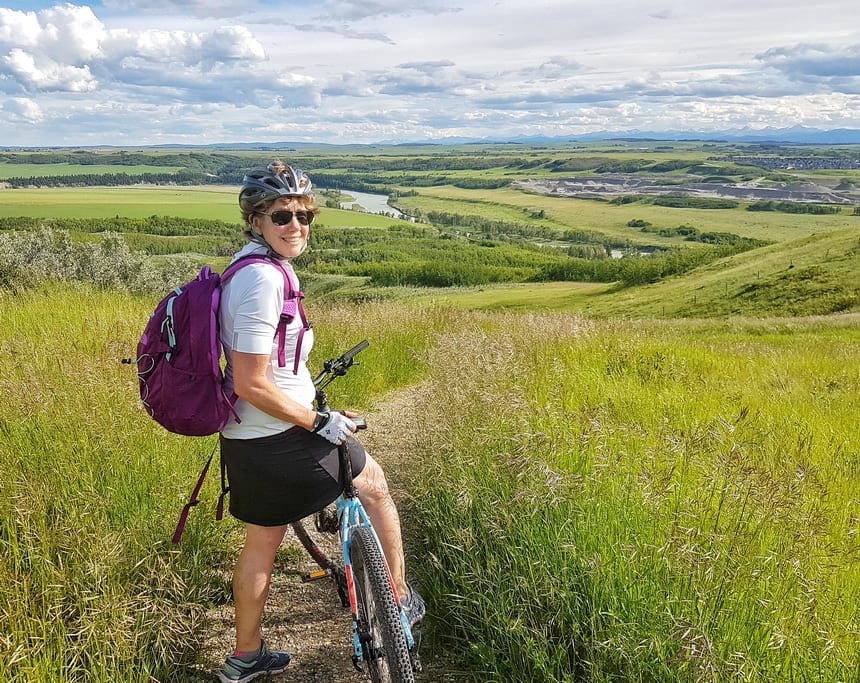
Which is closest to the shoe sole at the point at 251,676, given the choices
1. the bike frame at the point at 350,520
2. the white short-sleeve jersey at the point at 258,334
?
the bike frame at the point at 350,520

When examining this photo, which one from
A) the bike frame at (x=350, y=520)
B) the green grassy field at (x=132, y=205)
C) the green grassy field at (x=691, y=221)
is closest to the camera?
the bike frame at (x=350, y=520)

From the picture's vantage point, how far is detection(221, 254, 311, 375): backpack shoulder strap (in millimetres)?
2783

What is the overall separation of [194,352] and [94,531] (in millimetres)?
1546

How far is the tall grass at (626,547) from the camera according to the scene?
2.81 meters

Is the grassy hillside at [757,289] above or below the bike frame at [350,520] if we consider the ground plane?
below

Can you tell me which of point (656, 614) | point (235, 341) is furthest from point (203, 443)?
point (656, 614)

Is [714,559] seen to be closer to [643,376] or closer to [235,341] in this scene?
[235,341]

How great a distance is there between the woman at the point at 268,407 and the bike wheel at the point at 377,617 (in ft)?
1.08

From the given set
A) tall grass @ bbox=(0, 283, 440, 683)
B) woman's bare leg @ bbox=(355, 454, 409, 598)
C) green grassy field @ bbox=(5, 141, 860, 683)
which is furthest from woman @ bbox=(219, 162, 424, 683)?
green grassy field @ bbox=(5, 141, 860, 683)

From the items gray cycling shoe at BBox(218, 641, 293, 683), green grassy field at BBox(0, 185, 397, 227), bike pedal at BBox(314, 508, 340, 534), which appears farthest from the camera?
green grassy field at BBox(0, 185, 397, 227)

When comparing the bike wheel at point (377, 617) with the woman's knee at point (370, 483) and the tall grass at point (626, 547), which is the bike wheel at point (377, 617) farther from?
the tall grass at point (626, 547)

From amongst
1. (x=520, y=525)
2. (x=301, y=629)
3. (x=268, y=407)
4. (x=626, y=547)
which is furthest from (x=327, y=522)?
(x=626, y=547)

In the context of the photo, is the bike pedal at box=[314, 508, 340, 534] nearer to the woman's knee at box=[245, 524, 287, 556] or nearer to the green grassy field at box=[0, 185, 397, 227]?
the woman's knee at box=[245, 524, 287, 556]

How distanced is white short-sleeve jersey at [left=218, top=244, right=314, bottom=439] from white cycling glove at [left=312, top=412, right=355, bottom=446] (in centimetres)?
13
